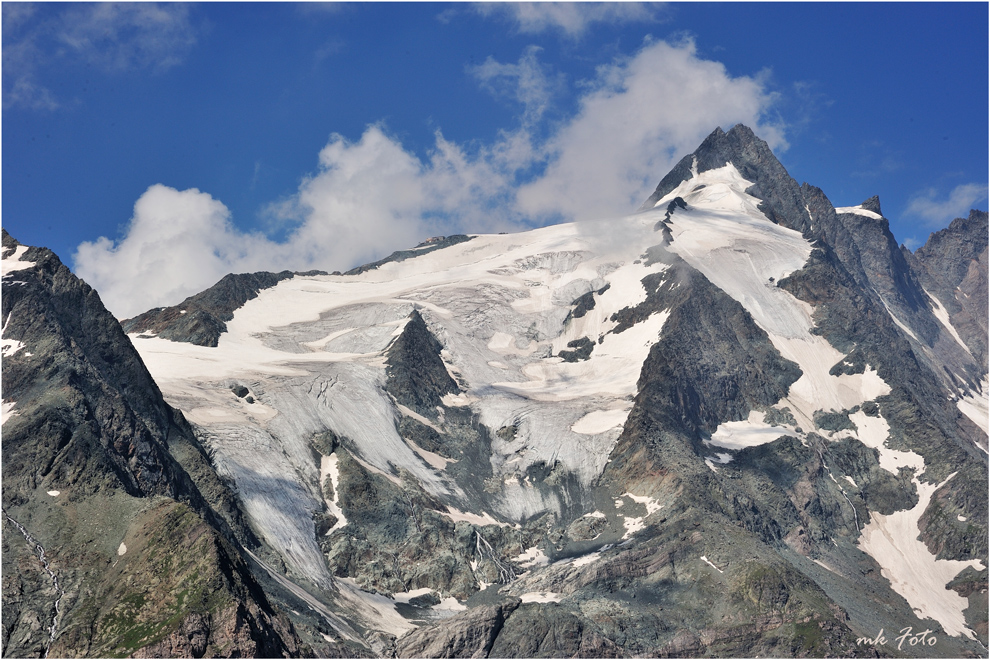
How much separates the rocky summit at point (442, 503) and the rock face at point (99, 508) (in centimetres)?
25

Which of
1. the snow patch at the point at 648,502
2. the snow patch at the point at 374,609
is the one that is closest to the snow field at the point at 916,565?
the snow patch at the point at 648,502

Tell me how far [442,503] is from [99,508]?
6291cm

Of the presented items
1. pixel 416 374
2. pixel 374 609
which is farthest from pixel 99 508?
pixel 416 374

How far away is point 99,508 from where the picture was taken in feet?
272

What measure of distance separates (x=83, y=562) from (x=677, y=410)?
115584 mm

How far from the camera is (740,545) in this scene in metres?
120

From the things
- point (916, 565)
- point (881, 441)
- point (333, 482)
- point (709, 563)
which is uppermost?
point (881, 441)

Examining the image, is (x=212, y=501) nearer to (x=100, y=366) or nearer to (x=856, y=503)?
(x=100, y=366)

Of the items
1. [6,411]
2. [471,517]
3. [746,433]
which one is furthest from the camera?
[746,433]

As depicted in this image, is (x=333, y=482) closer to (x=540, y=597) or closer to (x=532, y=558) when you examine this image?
(x=532, y=558)

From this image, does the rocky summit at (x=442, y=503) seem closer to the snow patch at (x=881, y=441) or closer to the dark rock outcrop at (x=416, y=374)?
the snow patch at (x=881, y=441)

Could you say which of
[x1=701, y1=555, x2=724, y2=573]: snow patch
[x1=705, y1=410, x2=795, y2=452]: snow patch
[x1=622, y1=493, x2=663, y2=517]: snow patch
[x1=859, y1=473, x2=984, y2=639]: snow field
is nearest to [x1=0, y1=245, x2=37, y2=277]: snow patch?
[x1=622, y1=493, x2=663, y2=517]: snow patch

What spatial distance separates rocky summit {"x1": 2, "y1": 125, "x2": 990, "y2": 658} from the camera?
256 ft

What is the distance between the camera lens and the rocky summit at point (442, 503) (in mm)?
78125
